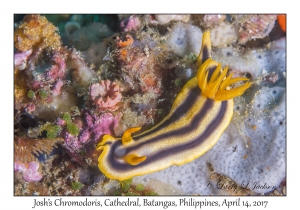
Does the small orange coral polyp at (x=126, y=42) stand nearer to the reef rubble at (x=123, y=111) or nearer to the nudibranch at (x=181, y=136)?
the reef rubble at (x=123, y=111)

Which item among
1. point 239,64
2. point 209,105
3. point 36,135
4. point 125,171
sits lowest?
point 125,171

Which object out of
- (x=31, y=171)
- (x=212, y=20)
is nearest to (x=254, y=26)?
(x=212, y=20)

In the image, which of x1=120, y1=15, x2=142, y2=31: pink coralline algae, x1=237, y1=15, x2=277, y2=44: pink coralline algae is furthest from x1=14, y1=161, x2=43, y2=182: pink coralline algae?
x1=237, y1=15, x2=277, y2=44: pink coralline algae

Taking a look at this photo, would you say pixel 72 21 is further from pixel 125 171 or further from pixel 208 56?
pixel 125 171

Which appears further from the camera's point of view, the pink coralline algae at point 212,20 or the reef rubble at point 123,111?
the pink coralline algae at point 212,20

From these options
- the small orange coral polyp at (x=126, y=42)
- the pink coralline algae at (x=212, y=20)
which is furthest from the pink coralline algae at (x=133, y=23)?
the pink coralline algae at (x=212, y=20)

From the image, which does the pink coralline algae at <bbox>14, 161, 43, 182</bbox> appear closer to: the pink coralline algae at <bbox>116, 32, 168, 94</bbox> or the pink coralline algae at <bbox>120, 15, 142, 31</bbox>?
the pink coralline algae at <bbox>116, 32, 168, 94</bbox>

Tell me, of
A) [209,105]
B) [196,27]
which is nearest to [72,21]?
[196,27]

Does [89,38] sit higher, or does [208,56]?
[89,38]
